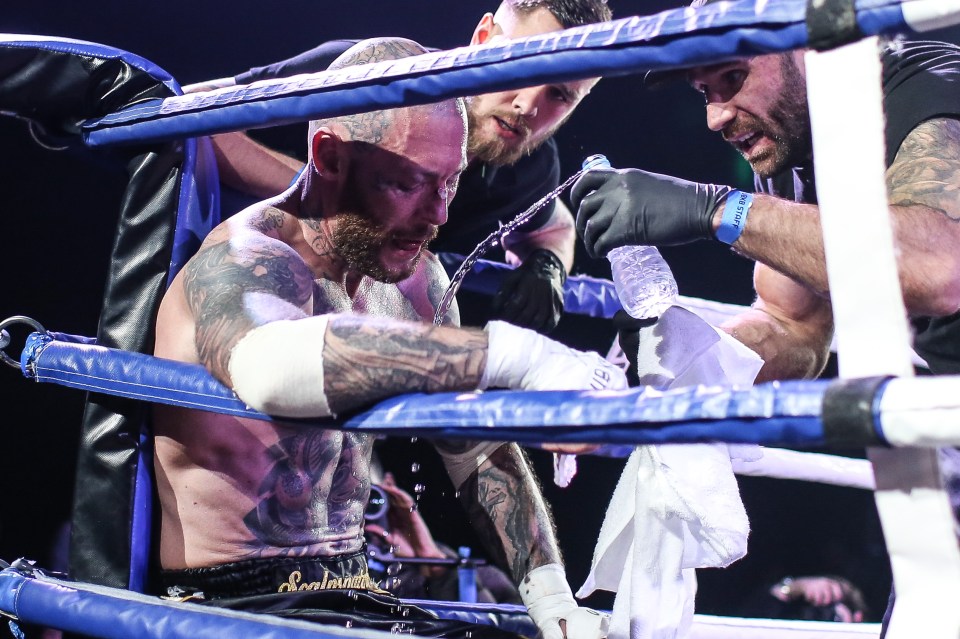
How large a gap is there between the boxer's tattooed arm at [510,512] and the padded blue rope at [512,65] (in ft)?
2.44

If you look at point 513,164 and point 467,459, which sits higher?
point 513,164

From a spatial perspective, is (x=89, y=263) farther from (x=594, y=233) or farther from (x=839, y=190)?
(x=839, y=190)

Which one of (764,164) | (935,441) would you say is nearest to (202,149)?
(764,164)

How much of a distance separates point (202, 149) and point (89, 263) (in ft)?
6.05

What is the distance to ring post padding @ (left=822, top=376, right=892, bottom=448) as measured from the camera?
653mm

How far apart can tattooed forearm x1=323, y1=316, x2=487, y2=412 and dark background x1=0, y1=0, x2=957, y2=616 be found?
1492 mm

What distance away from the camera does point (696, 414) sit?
0.72 metres

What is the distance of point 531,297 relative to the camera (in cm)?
199

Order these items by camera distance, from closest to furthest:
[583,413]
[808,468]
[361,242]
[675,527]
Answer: [583,413], [675,527], [361,242], [808,468]

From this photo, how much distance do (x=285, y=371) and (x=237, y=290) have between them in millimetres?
226

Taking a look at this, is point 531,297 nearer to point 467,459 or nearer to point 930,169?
point 467,459

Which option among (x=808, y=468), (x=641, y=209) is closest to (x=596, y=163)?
(x=641, y=209)

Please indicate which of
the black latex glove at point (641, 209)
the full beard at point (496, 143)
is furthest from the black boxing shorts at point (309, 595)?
the full beard at point (496, 143)

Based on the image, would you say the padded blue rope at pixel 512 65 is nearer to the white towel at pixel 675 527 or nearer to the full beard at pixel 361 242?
the full beard at pixel 361 242
